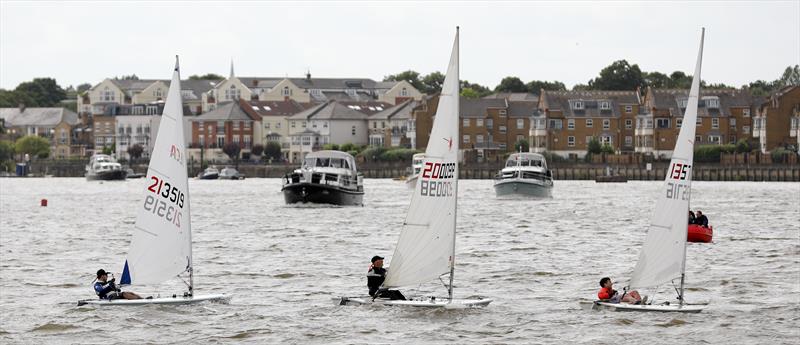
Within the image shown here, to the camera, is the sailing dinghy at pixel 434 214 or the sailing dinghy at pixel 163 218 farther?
the sailing dinghy at pixel 163 218

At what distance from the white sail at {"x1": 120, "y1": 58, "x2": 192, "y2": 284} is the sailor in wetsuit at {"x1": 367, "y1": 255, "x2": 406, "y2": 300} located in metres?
4.17

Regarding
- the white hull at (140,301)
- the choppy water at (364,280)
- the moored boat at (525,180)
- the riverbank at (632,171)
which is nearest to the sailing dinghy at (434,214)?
the choppy water at (364,280)

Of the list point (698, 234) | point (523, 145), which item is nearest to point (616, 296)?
point (698, 234)

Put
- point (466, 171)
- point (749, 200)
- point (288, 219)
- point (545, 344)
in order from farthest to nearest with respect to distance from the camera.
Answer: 1. point (466, 171)
2. point (749, 200)
3. point (288, 219)
4. point (545, 344)

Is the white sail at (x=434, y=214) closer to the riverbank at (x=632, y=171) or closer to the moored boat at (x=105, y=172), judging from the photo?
the riverbank at (x=632, y=171)

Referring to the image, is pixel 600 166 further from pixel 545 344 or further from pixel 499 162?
pixel 545 344

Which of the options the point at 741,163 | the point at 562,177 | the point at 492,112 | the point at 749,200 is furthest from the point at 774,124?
the point at 749,200

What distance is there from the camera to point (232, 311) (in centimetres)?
3731

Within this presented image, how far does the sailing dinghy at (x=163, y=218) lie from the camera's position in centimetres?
3372

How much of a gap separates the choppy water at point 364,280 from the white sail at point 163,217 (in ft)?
4.35

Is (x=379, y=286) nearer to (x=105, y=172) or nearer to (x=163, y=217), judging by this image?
(x=163, y=217)

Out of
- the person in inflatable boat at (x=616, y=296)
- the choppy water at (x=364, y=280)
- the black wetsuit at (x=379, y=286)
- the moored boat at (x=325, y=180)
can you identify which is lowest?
the choppy water at (x=364, y=280)

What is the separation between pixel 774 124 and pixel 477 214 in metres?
93.6

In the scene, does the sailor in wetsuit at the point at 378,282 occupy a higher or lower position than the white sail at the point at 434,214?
lower
